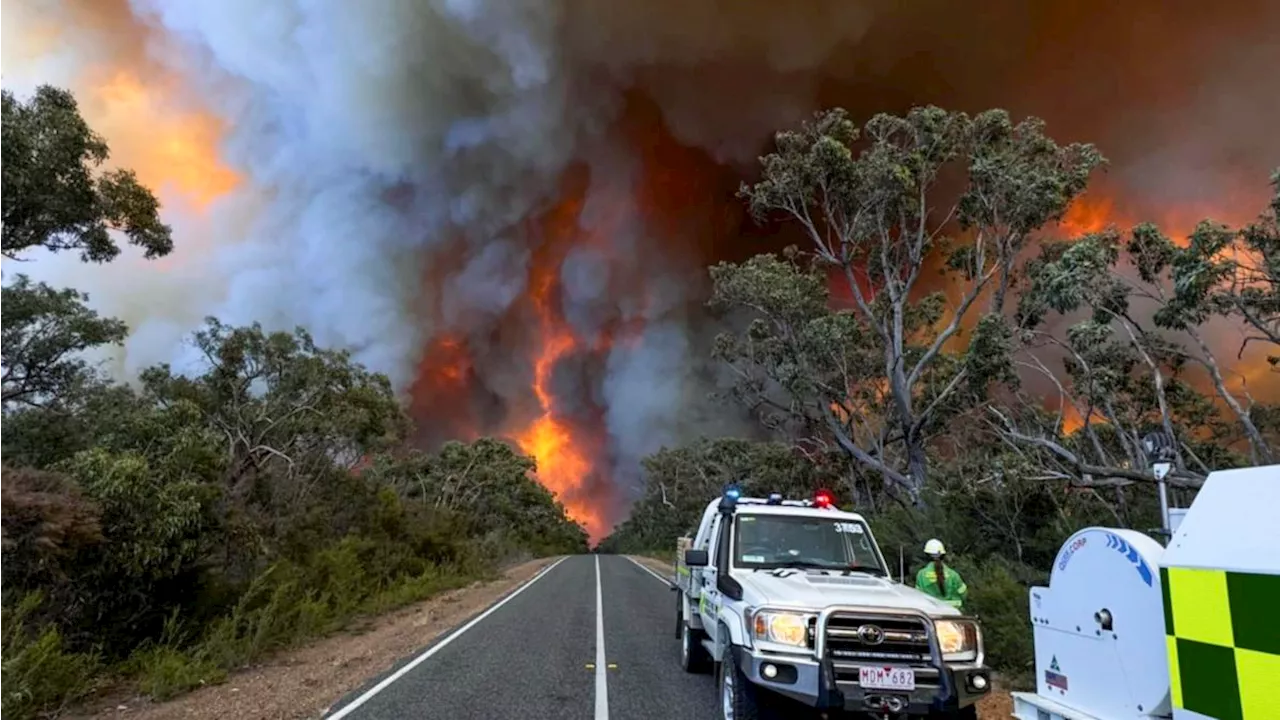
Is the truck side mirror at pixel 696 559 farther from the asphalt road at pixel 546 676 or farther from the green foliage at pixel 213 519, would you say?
the green foliage at pixel 213 519

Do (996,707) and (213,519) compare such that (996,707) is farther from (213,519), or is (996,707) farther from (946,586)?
(213,519)

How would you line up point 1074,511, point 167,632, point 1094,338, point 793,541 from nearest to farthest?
1. point 793,541
2. point 167,632
3. point 1074,511
4. point 1094,338

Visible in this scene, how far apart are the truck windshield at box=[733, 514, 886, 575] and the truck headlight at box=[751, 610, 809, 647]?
5.41 ft

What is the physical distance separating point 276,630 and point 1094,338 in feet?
54.2

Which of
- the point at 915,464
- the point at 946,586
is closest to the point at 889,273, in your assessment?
the point at 915,464

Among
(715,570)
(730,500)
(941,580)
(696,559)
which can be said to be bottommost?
(941,580)

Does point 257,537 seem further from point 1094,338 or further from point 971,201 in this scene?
point 971,201

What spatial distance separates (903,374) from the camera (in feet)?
81.5

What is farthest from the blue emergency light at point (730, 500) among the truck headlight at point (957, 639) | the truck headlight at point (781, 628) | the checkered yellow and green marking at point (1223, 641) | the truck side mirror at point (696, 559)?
the checkered yellow and green marking at point (1223, 641)

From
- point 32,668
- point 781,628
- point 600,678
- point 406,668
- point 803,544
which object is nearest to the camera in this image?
point 781,628

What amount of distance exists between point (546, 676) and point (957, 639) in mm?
5371

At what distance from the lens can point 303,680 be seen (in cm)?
954

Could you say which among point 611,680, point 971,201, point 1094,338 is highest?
point 971,201

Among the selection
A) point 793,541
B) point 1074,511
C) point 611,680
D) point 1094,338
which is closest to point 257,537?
point 611,680
